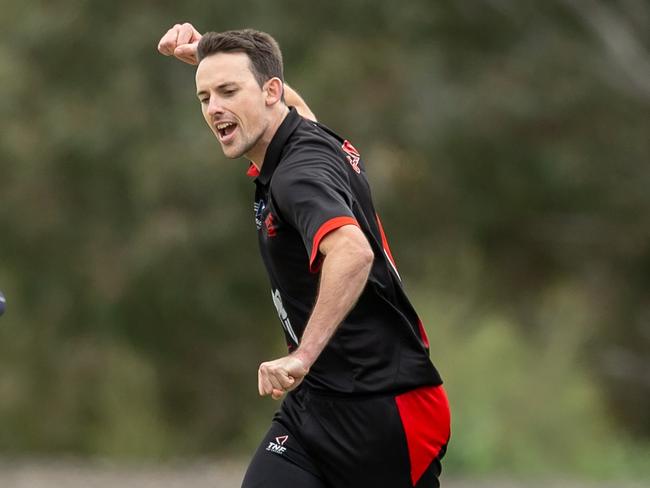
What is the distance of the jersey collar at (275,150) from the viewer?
15.5ft

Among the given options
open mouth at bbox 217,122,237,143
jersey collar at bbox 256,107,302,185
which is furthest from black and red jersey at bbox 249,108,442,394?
open mouth at bbox 217,122,237,143

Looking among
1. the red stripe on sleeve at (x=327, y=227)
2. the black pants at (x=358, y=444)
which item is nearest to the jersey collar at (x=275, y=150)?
the red stripe on sleeve at (x=327, y=227)

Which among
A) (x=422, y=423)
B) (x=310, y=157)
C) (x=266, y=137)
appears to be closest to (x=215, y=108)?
(x=266, y=137)

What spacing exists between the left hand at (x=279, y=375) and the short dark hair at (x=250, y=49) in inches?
44.5

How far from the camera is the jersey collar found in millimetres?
4723

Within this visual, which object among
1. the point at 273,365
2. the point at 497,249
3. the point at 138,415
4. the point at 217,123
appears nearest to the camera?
the point at 273,365

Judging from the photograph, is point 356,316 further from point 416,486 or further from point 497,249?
point 497,249

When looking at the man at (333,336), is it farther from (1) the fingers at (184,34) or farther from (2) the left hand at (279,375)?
(1) the fingers at (184,34)

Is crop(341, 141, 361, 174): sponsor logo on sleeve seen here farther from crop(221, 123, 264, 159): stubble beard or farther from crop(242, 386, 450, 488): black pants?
crop(242, 386, 450, 488): black pants

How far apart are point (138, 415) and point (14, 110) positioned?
4.73 m

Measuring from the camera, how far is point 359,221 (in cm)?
471

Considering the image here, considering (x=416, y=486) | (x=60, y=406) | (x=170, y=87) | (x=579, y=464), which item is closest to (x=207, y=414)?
(x=60, y=406)

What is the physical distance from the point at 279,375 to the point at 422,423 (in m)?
0.97

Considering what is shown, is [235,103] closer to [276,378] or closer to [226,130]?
[226,130]
